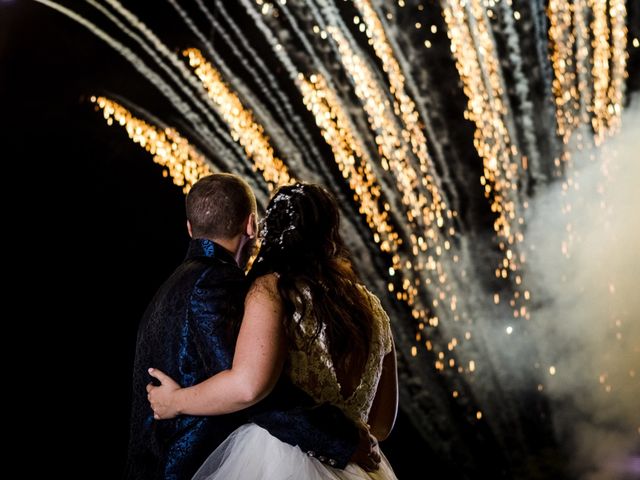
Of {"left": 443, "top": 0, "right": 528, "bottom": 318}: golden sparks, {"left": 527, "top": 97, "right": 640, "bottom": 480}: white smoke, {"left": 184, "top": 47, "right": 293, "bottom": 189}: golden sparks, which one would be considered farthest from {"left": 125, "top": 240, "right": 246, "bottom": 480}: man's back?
{"left": 527, "top": 97, "right": 640, "bottom": 480}: white smoke

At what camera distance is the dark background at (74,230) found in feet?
19.4

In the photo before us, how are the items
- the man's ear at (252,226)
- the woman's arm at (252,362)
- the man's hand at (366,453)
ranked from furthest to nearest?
1. the man's ear at (252,226)
2. the man's hand at (366,453)
3. the woman's arm at (252,362)

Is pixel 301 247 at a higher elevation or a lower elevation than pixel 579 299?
lower

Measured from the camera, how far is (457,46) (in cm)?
748

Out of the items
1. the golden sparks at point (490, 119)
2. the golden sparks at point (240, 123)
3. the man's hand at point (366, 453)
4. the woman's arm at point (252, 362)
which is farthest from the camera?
the golden sparks at point (490, 119)

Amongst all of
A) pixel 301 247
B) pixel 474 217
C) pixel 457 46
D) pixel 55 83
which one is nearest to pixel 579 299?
pixel 474 217

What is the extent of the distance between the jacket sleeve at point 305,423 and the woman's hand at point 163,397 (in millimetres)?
231

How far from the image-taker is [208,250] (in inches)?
92.2

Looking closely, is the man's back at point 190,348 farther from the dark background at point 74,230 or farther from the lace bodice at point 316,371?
the dark background at point 74,230

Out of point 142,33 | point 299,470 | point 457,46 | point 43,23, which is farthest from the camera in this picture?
point 457,46

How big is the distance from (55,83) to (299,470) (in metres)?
4.85

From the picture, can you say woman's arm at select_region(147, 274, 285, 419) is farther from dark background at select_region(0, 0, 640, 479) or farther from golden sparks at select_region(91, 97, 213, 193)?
golden sparks at select_region(91, 97, 213, 193)

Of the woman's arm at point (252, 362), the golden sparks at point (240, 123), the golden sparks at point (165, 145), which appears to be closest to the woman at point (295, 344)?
the woman's arm at point (252, 362)

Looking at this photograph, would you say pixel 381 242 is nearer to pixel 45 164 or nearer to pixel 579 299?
pixel 579 299
